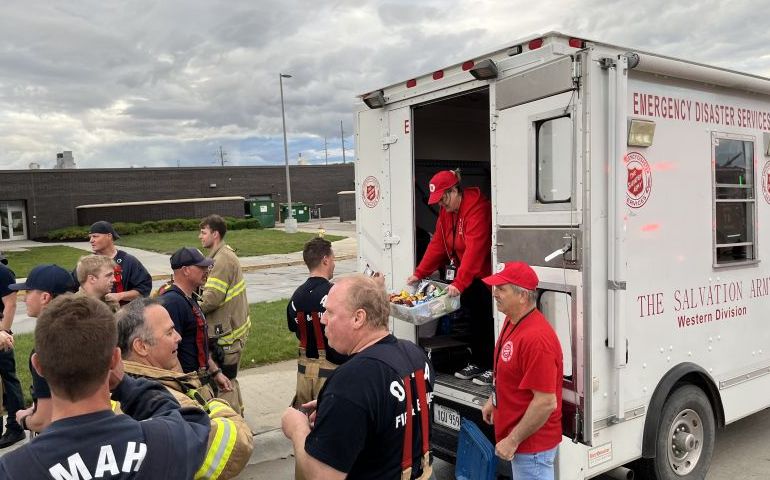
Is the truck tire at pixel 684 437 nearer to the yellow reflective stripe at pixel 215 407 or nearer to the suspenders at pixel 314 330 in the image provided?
the suspenders at pixel 314 330

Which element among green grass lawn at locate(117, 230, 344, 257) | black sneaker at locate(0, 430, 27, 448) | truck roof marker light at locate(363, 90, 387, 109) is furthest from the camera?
green grass lawn at locate(117, 230, 344, 257)

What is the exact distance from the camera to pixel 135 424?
1.61 m

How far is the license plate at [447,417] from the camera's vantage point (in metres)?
4.09

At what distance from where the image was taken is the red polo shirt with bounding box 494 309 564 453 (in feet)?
9.68

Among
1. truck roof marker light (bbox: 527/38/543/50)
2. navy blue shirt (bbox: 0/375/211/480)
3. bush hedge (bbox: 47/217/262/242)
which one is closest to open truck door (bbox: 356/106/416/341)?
truck roof marker light (bbox: 527/38/543/50)

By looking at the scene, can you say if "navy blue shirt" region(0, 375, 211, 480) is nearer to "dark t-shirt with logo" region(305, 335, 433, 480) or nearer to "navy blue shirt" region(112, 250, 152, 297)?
"dark t-shirt with logo" region(305, 335, 433, 480)

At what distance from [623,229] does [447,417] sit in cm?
174

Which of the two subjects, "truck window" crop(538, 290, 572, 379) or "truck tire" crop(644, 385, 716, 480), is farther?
"truck tire" crop(644, 385, 716, 480)

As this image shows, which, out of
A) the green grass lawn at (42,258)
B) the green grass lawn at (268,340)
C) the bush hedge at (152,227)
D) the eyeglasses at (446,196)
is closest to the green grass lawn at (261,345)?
the green grass lawn at (268,340)

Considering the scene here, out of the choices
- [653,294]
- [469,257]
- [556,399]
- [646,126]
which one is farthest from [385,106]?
[556,399]

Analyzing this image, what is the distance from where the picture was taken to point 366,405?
2.12 metres

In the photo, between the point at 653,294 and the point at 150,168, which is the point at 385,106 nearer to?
the point at 653,294

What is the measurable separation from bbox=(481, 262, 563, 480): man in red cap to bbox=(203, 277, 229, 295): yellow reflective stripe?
101 inches

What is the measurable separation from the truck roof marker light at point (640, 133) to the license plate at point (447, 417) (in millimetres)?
2066
